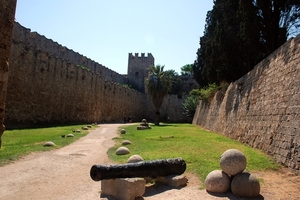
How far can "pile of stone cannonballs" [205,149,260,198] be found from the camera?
4.63 metres

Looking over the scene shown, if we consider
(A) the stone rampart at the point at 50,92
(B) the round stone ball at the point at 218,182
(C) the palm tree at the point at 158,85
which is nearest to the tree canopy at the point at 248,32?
(B) the round stone ball at the point at 218,182

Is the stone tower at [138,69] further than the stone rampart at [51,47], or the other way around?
the stone tower at [138,69]

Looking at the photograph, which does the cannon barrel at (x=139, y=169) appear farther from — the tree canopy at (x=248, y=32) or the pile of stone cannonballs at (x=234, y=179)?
the tree canopy at (x=248, y=32)

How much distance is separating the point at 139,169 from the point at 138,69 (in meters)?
51.9

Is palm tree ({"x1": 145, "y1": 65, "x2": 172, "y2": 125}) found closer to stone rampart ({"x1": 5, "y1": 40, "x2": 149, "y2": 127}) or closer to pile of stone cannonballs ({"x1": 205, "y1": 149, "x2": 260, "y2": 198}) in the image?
stone rampart ({"x1": 5, "y1": 40, "x2": 149, "y2": 127})

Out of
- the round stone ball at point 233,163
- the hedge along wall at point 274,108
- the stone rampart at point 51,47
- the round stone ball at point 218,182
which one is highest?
the stone rampart at point 51,47

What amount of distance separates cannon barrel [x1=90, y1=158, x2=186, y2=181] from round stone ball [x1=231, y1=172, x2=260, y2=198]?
1.49m

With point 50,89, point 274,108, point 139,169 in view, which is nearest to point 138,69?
point 50,89

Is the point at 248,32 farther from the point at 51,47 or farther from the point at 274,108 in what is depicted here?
the point at 51,47

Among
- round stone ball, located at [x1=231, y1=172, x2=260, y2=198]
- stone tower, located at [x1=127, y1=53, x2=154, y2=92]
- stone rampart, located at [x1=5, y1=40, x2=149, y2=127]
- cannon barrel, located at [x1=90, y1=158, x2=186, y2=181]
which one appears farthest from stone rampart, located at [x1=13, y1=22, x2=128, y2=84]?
round stone ball, located at [x1=231, y1=172, x2=260, y2=198]

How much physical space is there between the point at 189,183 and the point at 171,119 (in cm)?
4061

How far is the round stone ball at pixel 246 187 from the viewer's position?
15.1 feet

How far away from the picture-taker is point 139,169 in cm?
518

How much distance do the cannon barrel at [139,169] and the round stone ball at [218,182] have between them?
3.24 feet
